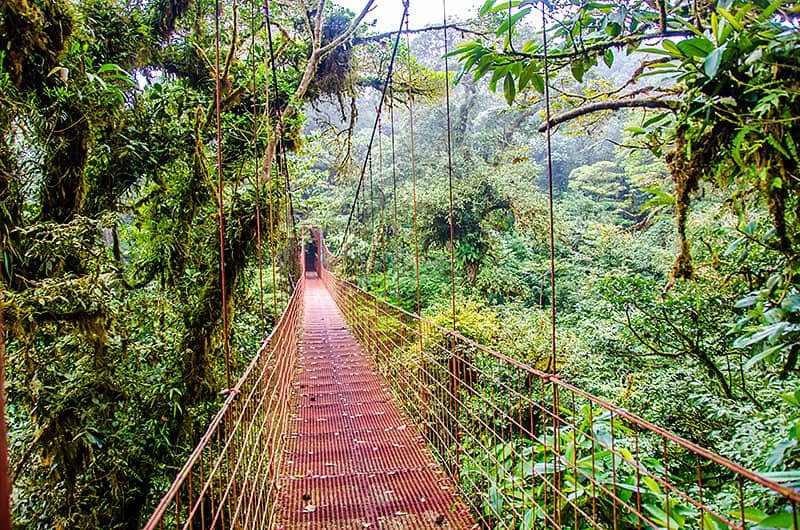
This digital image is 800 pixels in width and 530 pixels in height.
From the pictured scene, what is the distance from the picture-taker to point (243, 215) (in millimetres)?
2629

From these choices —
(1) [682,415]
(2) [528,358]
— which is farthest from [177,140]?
(1) [682,415]

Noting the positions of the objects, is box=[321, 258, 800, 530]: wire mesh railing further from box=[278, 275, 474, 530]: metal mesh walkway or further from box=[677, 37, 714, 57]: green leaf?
box=[677, 37, 714, 57]: green leaf

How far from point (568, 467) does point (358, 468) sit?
1.01 m

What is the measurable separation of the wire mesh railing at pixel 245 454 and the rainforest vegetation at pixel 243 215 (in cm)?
22

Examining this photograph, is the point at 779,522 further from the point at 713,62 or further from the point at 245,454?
the point at 245,454

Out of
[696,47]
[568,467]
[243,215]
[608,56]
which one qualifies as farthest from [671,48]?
[243,215]

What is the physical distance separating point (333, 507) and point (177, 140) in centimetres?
211

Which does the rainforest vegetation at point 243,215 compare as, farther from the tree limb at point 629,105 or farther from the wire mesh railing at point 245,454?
the wire mesh railing at point 245,454

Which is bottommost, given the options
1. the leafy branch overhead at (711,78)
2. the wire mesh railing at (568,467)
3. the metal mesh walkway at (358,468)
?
the metal mesh walkway at (358,468)

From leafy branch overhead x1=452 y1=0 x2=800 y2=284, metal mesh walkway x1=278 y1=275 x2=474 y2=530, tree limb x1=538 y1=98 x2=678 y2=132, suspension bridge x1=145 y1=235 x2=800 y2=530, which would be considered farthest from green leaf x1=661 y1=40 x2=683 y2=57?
metal mesh walkway x1=278 y1=275 x2=474 y2=530

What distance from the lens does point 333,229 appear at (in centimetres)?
1140

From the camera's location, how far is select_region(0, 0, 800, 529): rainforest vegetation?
95 cm

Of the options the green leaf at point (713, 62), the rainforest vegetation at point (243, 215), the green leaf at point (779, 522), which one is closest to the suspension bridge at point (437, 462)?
the green leaf at point (779, 522)

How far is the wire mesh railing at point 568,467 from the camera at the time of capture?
79cm
